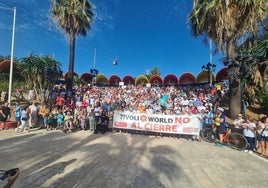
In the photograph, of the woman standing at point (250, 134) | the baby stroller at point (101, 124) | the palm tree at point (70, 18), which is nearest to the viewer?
the woman standing at point (250, 134)

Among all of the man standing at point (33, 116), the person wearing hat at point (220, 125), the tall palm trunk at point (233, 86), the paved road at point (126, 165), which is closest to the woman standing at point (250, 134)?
the paved road at point (126, 165)

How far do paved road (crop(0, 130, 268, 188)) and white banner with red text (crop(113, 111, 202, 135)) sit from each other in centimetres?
236

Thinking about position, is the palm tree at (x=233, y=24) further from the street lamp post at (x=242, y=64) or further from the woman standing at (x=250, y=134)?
the woman standing at (x=250, y=134)

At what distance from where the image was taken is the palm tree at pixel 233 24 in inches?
566

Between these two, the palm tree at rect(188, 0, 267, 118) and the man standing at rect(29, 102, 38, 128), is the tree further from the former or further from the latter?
the palm tree at rect(188, 0, 267, 118)

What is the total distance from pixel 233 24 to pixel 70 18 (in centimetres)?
1335

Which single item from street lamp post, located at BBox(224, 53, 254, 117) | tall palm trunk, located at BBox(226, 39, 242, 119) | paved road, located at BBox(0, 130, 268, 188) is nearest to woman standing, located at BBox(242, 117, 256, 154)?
paved road, located at BBox(0, 130, 268, 188)

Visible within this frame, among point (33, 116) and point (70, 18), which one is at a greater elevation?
point (70, 18)

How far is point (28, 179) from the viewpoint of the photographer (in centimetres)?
605

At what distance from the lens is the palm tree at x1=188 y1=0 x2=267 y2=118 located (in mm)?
14383

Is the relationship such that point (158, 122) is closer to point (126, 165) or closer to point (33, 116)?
point (126, 165)

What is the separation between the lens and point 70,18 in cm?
2205

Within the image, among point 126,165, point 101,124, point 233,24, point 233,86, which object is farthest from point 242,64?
point 126,165

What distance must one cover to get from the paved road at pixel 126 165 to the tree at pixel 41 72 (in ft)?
33.0
